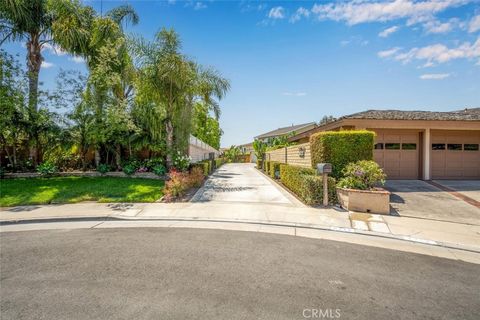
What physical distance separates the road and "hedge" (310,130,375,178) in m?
5.34

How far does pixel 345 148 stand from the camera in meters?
10.0

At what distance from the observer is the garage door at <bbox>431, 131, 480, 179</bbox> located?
45.8 feet

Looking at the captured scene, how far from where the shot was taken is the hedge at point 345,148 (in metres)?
10.0

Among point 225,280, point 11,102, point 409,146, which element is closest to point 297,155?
point 409,146

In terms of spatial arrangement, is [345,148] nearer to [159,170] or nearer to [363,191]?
[363,191]

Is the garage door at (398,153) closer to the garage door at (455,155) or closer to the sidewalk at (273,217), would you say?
the garage door at (455,155)

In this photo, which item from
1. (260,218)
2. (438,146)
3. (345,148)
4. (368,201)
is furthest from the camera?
(438,146)

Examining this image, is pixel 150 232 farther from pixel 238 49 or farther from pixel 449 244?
pixel 238 49

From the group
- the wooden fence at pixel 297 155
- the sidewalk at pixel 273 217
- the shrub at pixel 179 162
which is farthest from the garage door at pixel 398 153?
the shrub at pixel 179 162

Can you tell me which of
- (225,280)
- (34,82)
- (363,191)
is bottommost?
(225,280)

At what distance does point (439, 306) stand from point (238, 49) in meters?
12.8

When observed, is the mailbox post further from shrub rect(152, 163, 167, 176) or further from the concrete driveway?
shrub rect(152, 163, 167, 176)

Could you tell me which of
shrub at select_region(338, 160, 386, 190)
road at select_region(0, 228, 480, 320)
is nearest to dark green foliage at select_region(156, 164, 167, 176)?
road at select_region(0, 228, 480, 320)

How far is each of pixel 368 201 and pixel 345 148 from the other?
2.69m
